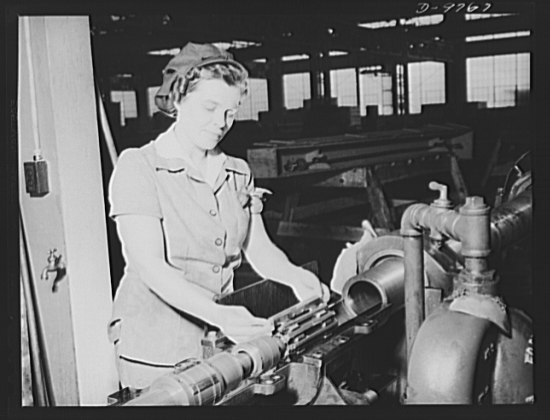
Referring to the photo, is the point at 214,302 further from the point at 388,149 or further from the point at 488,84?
Answer: the point at 488,84

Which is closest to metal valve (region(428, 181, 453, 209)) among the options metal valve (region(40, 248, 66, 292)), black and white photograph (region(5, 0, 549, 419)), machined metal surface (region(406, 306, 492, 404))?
black and white photograph (region(5, 0, 549, 419))

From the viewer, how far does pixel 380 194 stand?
5.90 ft

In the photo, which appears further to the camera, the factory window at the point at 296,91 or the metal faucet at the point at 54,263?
the factory window at the point at 296,91

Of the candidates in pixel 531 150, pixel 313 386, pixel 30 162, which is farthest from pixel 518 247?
pixel 30 162

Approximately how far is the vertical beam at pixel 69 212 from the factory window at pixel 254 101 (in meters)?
0.33

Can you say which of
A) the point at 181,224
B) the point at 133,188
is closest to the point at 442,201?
the point at 181,224

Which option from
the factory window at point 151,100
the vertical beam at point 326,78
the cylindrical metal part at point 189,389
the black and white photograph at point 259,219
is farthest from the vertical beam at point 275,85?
the cylindrical metal part at point 189,389

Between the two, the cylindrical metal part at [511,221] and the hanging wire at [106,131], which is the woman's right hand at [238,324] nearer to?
the hanging wire at [106,131]

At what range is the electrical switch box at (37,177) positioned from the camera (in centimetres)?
154

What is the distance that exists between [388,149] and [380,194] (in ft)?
0.42

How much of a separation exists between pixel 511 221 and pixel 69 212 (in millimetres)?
1009

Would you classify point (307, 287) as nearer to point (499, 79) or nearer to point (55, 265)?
point (55, 265)

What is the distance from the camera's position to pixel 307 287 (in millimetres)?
1673

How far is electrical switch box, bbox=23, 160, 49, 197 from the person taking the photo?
5.05 feet
